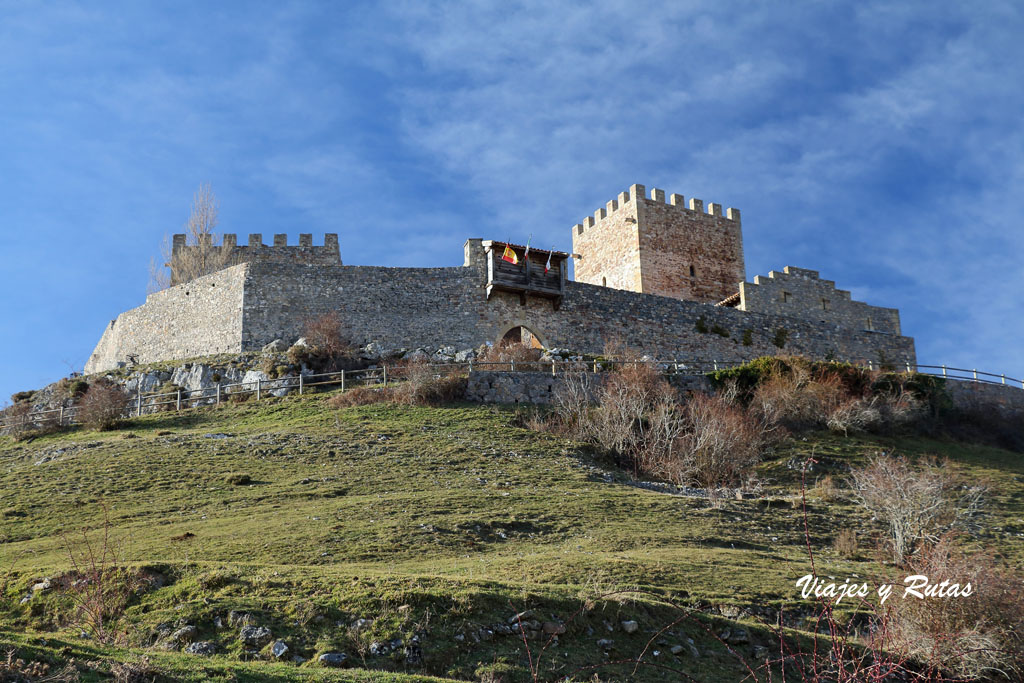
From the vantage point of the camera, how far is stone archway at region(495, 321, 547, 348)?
37250 millimetres

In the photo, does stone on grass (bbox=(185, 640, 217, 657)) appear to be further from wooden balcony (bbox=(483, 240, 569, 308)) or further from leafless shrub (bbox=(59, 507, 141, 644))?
wooden balcony (bbox=(483, 240, 569, 308))

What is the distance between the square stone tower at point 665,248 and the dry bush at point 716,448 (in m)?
15.3

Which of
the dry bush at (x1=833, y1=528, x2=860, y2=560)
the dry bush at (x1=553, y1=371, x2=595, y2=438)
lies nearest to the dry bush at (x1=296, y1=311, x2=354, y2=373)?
the dry bush at (x1=553, y1=371, x2=595, y2=438)

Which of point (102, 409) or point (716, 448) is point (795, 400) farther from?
point (102, 409)

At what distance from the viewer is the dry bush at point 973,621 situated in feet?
40.3

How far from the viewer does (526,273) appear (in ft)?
124

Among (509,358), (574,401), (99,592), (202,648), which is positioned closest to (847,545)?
(574,401)

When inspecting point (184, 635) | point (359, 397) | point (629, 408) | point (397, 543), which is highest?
point (359, 397)

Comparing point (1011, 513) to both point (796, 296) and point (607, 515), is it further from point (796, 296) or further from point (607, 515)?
→ point (796, 296)

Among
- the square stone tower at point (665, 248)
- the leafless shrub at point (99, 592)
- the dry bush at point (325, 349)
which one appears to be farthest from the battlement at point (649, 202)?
the leafless shrub at point (99, 592)

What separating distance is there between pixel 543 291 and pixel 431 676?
27.7 metres

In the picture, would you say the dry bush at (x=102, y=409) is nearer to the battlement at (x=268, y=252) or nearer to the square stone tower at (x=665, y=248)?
the battlement at (x=268, y=252)

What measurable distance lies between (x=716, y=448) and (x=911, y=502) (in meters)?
6.86

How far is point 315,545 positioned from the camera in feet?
54.3
